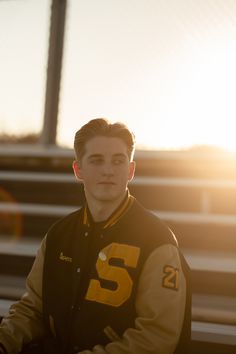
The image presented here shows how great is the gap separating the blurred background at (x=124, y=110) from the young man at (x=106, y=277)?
911 millimetres

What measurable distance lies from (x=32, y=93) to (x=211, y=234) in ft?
5.41

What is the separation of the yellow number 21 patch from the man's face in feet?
0.85

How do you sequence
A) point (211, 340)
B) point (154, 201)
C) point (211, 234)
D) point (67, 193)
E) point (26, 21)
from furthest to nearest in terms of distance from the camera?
point (26, 21)
point (67, 193)
point (154, 201)
point (211, 234)
point (211, 340)

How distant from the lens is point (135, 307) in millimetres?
1239

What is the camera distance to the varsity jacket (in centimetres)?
118

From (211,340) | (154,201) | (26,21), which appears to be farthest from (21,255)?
(26,21)

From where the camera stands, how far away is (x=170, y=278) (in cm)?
119

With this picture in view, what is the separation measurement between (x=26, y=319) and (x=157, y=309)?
483 mm

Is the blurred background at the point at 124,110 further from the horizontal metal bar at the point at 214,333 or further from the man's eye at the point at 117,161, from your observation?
the man's eye at the point at 117,161

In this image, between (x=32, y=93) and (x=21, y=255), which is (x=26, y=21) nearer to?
(x=32, y=93)

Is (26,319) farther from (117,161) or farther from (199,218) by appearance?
(199,218)

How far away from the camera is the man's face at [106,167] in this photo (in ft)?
4.26

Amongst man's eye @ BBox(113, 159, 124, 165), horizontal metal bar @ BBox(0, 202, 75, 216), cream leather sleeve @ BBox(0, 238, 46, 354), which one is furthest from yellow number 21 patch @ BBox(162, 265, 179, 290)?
horizontal metal bar @ BBox(0, 202, 75, 216)

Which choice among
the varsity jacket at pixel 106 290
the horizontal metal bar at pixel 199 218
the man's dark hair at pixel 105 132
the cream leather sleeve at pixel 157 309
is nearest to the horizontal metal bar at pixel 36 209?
the horizontal metal bar at pixel 199 218
